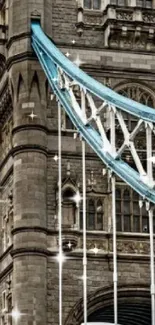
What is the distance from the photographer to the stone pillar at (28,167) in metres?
34.1

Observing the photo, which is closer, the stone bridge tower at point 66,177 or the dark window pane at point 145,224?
the stone bridge tower at point 66,177

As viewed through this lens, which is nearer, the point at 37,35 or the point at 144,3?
the point at 37,35

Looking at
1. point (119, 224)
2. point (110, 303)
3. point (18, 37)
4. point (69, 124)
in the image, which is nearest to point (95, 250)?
point (119, 224)

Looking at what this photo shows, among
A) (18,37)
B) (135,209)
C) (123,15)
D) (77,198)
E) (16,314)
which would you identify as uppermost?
(123,15)

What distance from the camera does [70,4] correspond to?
123ft

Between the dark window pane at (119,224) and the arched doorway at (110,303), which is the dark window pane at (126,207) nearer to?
the dark window pane at (119,224)

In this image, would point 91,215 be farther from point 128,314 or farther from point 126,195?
point 128,314

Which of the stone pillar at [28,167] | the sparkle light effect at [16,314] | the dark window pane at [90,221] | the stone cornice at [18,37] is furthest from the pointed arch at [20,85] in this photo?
the sparkle light effect at [16,314]

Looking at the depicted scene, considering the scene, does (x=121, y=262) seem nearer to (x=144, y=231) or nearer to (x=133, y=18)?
(x=144, y=231)

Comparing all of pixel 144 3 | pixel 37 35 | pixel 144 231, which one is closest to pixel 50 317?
pixel 144 231

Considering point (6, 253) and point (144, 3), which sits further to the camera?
point (144, 3)

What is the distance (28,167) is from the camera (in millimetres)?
35125

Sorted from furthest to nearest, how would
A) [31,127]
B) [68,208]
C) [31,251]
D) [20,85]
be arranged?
1. [20,85]
2. [68,208]
3. [31,127]
4. [31,251]

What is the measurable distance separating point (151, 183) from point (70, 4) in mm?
13249
